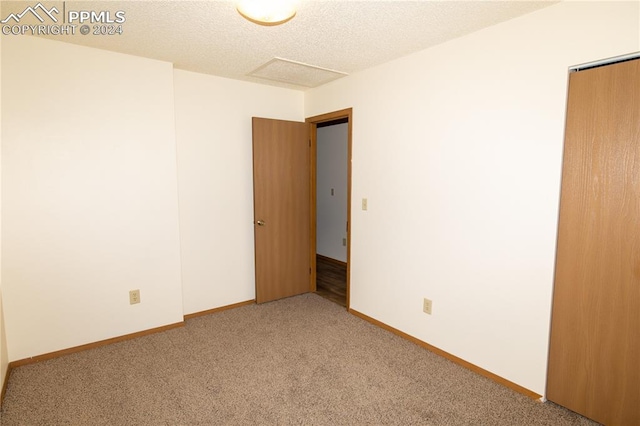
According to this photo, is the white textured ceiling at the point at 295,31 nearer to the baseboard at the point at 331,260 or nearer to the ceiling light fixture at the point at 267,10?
the ceiling light fixture at the point at 267,10

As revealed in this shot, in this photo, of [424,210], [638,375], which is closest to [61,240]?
[424,210]

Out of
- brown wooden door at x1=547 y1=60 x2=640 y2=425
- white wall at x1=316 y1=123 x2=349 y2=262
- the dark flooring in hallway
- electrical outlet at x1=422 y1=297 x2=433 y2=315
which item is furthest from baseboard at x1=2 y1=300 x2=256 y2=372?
brown wooden door at x1=547 y1=60 x2=640 y2=425

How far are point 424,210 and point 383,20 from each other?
1443mm

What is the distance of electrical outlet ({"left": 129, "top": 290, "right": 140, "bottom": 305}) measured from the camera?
3.02 m

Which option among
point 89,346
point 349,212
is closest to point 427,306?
point 349,212

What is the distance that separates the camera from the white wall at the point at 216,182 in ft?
11.1

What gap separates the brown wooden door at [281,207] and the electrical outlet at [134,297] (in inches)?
47.5

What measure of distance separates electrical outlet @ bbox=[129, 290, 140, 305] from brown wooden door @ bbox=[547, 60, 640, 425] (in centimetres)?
322

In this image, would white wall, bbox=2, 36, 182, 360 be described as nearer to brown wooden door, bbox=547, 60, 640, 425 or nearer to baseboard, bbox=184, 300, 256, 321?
baseboard, bbox=184, 300, 256, 321

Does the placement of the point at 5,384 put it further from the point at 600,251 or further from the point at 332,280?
the point at 600,251

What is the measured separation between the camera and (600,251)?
1927mm

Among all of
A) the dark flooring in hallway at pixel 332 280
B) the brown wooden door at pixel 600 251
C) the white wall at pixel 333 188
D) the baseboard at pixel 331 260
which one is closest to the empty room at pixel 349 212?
the brown wooden door at pixel 600 251

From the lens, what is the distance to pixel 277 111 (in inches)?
155

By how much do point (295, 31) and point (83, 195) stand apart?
2089 millimetres
